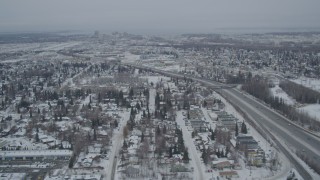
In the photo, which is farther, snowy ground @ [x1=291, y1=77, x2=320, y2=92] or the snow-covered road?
snowy ground @ [x1=291, y1=77, x2=320, y2=92]

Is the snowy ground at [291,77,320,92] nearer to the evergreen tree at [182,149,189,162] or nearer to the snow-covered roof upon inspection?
the evergreen tree at [182,149,189,162]

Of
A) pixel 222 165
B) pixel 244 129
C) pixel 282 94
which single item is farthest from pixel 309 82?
pixel 222 165

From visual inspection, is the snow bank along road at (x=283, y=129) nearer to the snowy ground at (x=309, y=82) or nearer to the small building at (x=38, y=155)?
the snowy ground at (x=309, y=82)

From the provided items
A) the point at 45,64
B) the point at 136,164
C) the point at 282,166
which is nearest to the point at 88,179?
the point at 136,164

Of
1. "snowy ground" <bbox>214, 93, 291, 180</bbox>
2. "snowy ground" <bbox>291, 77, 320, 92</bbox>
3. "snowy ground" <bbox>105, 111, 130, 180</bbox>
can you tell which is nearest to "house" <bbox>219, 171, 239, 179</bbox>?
"snowy ground" <bbox>214, 93, 291, 180</bbox>

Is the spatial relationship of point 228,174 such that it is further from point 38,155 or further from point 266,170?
point 38,155

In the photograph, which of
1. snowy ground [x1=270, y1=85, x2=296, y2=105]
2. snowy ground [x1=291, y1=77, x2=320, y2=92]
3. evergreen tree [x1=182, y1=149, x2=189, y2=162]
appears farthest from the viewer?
snowy ground [x1=291, y1=77, x2=320, y2=92]

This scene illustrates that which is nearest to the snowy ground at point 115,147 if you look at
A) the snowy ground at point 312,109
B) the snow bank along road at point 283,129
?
the snow bank along road at point 283,129

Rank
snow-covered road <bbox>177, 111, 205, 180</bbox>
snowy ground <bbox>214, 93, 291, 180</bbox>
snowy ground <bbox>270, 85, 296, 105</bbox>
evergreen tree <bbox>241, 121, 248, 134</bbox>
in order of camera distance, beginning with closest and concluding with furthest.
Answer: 1. snowy ground <bbox>214, 93, 291, 180</bbox>
2. snow-covered road <bbox>177, 111, 205, 180</bbox>
3. evergreen tree <bbox>241, 121, 248, 134</bbox>
4. snowy ground <bbox>270, 85, 296, 105</bbox>

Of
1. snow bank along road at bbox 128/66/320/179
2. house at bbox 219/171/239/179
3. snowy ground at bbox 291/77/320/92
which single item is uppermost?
snowy ground at bbox 291/77/320/92
